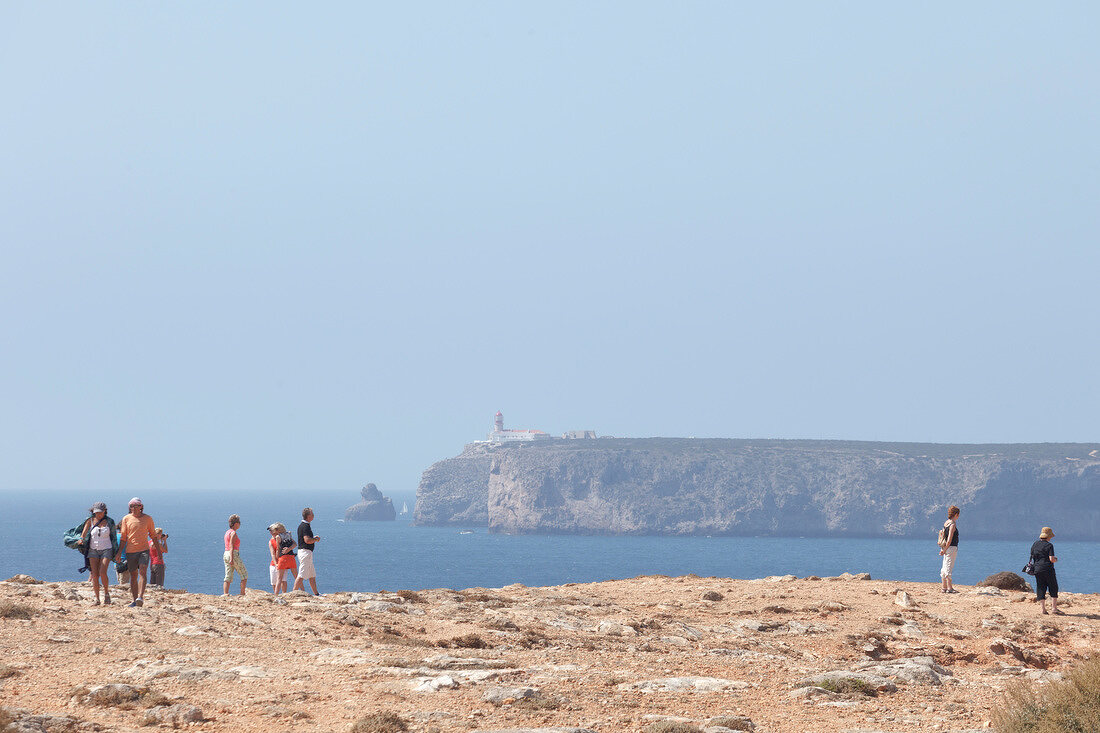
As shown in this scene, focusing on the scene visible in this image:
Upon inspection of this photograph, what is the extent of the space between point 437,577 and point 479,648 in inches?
3495

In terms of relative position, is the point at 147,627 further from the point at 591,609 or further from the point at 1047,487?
the point at 1047,487

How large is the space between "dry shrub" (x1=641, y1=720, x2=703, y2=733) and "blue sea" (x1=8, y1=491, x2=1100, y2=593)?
68.1m

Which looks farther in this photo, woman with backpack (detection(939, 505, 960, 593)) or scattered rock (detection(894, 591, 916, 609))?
woman with backpack (detection(939, 505, 960, 593))

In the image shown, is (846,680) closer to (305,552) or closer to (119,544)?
(305,552)

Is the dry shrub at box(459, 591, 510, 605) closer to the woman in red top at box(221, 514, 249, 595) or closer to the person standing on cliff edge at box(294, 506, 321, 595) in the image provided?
the person standing on cliff edge at box(294, 506, 321, 595)

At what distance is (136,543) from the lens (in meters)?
18.6

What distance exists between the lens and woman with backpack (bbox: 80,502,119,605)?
1848 cm

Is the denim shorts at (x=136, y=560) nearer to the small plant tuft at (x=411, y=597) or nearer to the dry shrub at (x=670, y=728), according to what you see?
the small plant tuft at (x=411, y=597)

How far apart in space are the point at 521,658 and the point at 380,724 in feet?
15.4

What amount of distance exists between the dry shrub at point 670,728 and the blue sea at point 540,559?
68080 millimetres

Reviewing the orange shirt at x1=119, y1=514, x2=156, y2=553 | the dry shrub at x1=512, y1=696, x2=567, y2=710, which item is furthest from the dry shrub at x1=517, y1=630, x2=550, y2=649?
the orange shirt at x1=119, y1=514, x2=156, y2=553

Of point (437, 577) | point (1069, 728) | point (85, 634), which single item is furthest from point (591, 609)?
point (437, 577)

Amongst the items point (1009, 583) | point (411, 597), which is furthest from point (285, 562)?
point (1009, 583)

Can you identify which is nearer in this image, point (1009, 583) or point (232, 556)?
point (232, 556)
